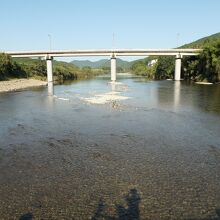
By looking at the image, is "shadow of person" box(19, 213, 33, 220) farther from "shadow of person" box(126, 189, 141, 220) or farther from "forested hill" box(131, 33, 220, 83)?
"forested hill" box(131, 33, 220, 83)

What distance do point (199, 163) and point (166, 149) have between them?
2.53m

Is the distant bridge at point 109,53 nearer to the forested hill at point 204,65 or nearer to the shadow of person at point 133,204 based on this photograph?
the forested hill at point 204,65

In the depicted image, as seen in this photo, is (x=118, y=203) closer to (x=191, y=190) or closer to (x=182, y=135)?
(x=191, y=190)

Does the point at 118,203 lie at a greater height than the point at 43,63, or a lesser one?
lesser

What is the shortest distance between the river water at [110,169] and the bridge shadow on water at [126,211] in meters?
0.03

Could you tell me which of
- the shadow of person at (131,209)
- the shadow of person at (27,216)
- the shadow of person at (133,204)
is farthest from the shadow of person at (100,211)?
the shadow of person at (27,216)

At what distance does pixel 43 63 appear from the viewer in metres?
113

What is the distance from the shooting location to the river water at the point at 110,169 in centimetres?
902

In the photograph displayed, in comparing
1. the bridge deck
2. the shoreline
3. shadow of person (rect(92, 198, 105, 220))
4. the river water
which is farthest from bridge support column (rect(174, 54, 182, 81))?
shadow of person (rect(92, 198, 105, 220))

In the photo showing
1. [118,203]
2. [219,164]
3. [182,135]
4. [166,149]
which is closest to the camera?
[118,203]

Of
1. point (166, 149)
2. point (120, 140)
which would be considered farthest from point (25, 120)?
point (166, 149)

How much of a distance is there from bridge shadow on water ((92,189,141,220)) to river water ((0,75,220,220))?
31mm

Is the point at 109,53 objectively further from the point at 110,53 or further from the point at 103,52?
the point at 103,52

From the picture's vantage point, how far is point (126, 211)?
8.84m
